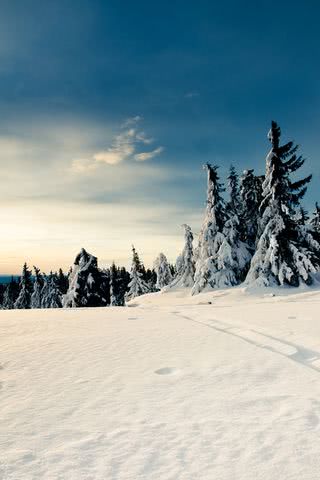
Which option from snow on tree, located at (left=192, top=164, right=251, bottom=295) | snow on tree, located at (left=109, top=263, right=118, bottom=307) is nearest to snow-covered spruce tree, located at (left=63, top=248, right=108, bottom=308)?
snow on tree, located at (left=192, top=164, right=251, bottom=295)

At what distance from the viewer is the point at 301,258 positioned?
81.4 ft

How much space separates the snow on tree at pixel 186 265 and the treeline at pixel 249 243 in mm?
116

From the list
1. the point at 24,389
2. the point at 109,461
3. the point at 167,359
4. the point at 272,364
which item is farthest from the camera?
the point at 167,359

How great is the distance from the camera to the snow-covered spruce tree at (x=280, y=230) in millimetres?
25172

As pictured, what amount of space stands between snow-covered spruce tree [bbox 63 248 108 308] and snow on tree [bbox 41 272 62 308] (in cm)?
3112

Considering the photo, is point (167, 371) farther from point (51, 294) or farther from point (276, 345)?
point (51, 294)

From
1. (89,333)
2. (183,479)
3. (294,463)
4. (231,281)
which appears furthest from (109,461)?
(231,281)

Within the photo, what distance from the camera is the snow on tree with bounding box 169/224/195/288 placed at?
38.8 metres

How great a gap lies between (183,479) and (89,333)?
7.95 metres

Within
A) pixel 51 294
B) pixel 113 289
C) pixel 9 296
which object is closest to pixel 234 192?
pixel 113 289

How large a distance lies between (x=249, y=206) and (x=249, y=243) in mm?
4103

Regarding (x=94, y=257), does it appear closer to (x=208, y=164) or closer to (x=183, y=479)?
(x=208, y=164)

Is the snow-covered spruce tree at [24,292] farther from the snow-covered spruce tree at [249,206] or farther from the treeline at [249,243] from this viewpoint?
the snow-covered spruce tree at [249,206]

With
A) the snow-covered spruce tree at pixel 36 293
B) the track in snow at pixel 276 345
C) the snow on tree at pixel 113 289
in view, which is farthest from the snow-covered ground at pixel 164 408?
the snow-covered spruce tree at pixel 36 293
